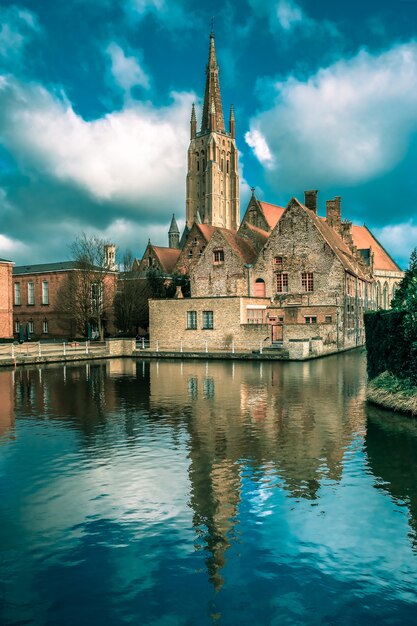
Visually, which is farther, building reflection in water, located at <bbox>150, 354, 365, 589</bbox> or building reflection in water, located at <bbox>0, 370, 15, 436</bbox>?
building reflection in water, located at <bbox>0, 370, 15, 436</bbox>

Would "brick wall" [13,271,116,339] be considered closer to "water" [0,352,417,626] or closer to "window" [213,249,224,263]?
"window" [213,249,224,263]

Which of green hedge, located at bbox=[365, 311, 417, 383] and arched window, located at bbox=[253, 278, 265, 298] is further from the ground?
arched window, located at bbox=[253, 278, 265, 298]

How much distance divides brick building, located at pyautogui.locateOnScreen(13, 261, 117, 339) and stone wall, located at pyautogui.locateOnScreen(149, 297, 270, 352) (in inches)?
463

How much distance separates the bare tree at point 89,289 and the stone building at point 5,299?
581 cm

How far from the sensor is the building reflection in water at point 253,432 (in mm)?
7395

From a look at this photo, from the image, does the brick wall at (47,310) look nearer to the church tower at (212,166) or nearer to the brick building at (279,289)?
the brick building at (279,289)

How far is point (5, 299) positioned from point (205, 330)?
1822 cm

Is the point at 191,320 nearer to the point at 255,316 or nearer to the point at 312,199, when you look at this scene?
the point at 255,316

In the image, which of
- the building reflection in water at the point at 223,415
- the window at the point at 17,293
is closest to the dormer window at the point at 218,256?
the building reflection in water at the point at 223,415

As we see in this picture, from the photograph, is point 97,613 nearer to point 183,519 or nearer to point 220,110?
point 183,519

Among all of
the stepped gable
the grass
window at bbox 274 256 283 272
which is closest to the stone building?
window at bbox 274 256 283 272

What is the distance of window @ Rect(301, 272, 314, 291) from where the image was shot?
39781 mm

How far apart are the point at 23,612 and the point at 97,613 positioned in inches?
27.6

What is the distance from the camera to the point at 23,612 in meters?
5.02
